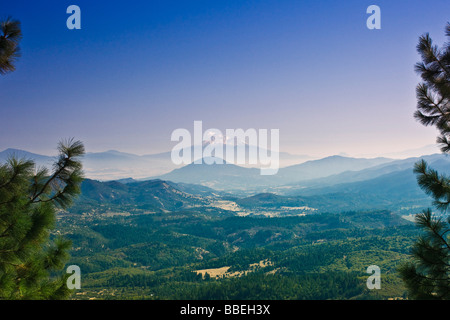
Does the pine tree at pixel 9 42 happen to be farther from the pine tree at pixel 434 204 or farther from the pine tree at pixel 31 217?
the pine tree at pixel 434 204

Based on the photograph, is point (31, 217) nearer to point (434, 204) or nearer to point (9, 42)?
point (9, 42)

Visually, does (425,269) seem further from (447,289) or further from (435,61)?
(435,61)

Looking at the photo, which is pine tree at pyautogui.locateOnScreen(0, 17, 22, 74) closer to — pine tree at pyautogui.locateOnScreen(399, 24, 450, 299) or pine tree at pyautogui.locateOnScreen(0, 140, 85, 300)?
pine tree at pyautogui.locateOnScreen(0, 140, 85, 300)

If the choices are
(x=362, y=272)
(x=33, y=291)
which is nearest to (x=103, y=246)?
(x=362, y=272)

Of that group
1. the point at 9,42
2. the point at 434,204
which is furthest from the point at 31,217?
the point at 434,204

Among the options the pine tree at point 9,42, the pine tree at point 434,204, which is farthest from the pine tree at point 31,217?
the pine tree at point 434,204

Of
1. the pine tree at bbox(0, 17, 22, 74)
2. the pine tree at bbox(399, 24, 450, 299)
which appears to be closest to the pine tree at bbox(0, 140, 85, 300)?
the pine tree at bbox(0, 17, 22, 74)

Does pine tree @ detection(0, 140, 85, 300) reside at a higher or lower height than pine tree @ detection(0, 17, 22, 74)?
lower
